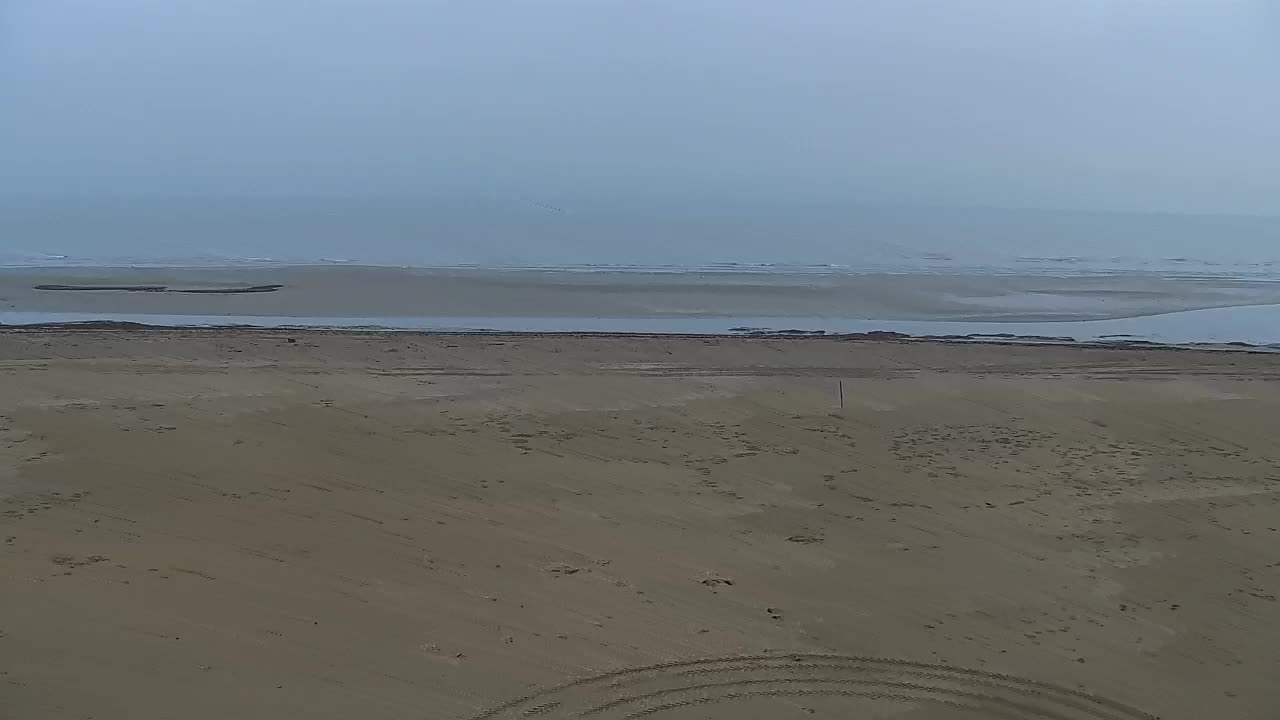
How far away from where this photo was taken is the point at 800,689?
5.35 metres

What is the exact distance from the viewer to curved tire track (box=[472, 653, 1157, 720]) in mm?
5133

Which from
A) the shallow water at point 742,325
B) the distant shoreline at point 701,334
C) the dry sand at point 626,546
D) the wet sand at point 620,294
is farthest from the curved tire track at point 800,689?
the wet sand at point 620,294

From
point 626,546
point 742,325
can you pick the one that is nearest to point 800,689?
point 626,546

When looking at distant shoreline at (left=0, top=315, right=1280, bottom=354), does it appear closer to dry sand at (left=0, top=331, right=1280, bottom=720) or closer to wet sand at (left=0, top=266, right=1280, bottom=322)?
wet sand at (left=0, top=266, right=1280, bottom=322)

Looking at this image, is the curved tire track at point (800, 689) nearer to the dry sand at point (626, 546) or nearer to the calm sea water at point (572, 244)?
the dry sand at point (626, 546)

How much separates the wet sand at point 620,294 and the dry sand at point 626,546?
6537 millimetres

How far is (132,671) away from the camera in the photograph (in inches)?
209

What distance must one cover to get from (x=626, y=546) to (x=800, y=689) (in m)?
2.17

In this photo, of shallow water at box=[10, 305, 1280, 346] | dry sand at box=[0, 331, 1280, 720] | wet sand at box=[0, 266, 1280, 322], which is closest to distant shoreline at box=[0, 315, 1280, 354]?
shallow water at box=[10, 305, 1280, 346]

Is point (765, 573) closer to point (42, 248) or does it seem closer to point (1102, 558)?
point (1102, 558)

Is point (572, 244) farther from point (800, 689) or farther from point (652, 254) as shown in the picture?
point (800, 689)

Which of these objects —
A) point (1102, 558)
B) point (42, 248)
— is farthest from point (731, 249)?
point (1102, 558)

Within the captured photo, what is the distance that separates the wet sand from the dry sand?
654 centimetres

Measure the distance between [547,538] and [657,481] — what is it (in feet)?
5.52
